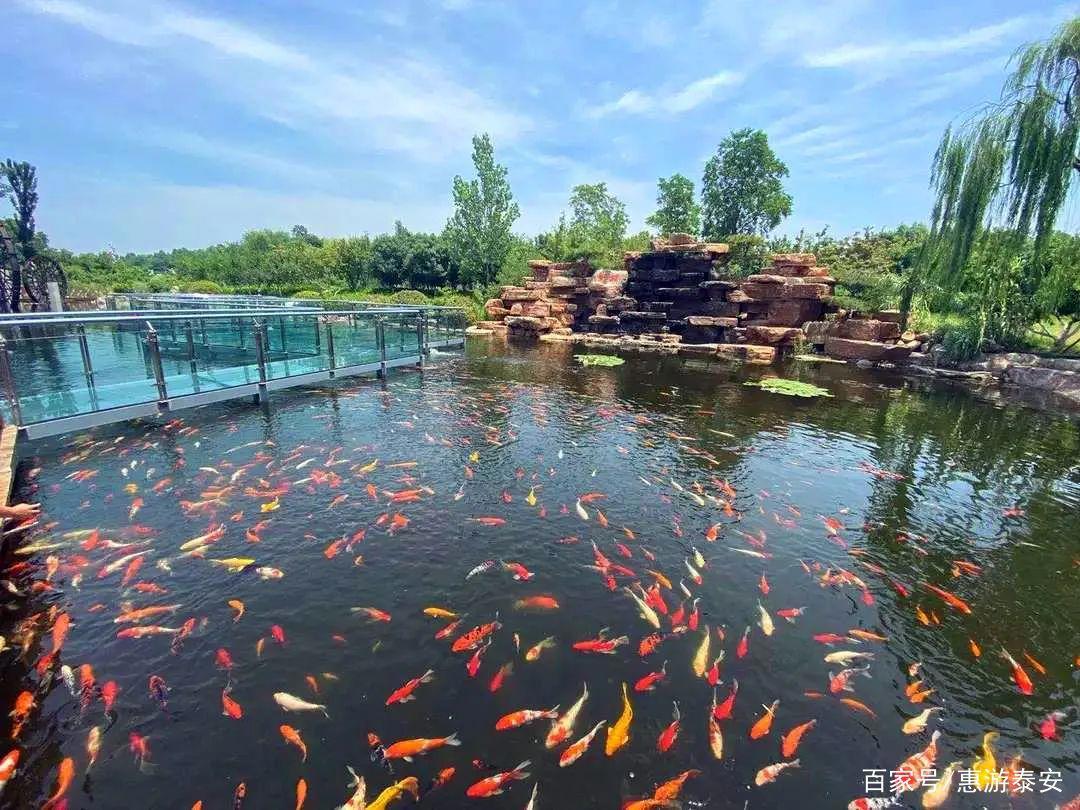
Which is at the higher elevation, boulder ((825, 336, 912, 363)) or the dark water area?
boulder ((825, 336, 912, 363))

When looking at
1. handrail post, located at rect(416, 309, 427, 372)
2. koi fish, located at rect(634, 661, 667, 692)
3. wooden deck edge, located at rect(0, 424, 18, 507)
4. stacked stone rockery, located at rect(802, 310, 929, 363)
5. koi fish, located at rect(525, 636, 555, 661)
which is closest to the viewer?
koi fish, located at rect(634, 661, 667, 692)

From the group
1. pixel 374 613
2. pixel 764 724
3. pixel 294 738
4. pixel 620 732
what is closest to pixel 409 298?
pixel 374 613

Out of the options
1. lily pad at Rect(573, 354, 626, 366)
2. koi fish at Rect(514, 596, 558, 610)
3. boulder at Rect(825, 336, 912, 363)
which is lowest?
koi fish at Rect(514, 596, 558, 610)

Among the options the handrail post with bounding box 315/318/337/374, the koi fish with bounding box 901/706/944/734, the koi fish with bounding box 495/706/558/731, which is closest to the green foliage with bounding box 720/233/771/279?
the handrail post with bounding box 315/318/337/374

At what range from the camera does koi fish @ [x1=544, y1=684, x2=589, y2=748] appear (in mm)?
3637

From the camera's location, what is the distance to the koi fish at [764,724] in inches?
148

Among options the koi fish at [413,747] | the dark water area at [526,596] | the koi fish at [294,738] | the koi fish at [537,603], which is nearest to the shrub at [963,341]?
the dark water area at [526,596]

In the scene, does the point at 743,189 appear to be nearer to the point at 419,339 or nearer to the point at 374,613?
the point at 419,339

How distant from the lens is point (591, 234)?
1935 inches

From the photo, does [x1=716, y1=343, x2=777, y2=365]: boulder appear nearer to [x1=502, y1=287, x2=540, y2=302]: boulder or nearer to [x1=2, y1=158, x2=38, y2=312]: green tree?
[x1=502, y1=287, x2=540, y2=302]: boulder

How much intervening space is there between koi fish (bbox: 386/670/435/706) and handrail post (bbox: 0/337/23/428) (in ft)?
27.2

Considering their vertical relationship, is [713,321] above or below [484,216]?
below

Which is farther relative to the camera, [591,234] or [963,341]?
[591,234]

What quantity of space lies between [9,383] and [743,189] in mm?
53191
